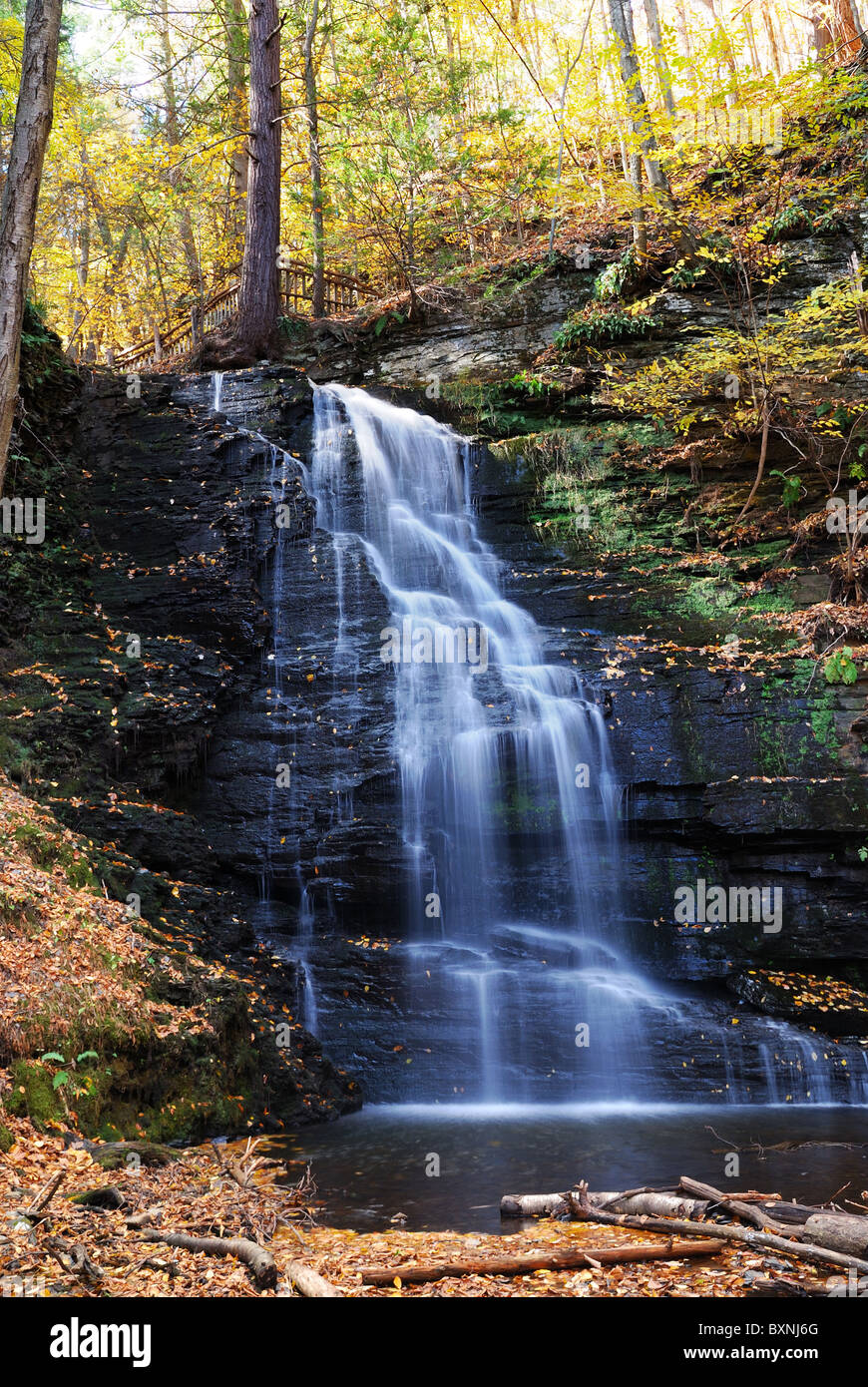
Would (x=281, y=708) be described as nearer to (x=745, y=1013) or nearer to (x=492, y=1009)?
(x=492, y=1009)

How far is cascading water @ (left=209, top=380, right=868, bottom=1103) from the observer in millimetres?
7613

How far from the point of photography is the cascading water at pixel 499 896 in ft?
25.0

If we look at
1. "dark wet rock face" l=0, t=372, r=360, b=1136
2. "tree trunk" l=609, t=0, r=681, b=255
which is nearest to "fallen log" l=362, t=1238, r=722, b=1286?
"dark wet rock face" l=0, t=372, r=360, b=1136

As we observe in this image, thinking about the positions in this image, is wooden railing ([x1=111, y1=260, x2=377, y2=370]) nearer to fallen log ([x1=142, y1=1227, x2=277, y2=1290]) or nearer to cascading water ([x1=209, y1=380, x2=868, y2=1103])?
cascading water ([x1=209, y1=380, x2=868, y2=1103])

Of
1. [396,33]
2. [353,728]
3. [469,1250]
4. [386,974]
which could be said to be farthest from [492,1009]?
[396,33]

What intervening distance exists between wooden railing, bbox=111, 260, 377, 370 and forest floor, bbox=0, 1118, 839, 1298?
53.3 ft

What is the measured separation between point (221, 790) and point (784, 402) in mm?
9298

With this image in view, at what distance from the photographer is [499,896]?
28.7 ft

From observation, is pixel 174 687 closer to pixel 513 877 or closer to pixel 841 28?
pixel 513 877

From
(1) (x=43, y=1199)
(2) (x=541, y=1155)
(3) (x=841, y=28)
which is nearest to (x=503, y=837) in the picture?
(2) (x=541, y=1155)

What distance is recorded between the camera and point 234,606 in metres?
10.7

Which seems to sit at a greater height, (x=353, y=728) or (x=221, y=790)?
(x=353, y=728)
